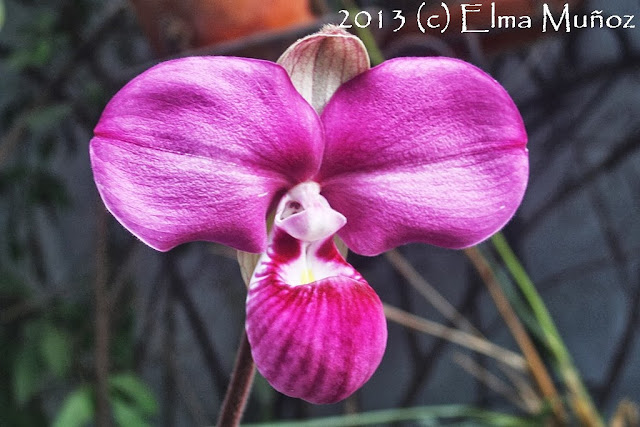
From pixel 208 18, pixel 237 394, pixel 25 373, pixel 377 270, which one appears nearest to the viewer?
pixel 237 394

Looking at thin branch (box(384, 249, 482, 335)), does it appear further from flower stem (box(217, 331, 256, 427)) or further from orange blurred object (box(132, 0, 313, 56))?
flower stem (box(217, 331, 256, 427))

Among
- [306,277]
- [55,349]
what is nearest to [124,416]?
[55,349]

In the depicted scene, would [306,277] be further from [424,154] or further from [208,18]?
[208,18]

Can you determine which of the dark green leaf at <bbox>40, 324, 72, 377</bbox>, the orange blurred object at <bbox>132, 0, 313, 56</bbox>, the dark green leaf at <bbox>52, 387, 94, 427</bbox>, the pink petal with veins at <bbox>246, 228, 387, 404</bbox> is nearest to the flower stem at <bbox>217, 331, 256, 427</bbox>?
the pink petal with veins at <bbox>246, 228, 387, 404</bbox>

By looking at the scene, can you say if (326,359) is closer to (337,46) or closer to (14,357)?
(337,46)

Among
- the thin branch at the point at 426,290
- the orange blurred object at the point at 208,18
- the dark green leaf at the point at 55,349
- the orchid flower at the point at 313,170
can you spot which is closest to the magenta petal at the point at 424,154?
the orchid flower at the point at 313,170

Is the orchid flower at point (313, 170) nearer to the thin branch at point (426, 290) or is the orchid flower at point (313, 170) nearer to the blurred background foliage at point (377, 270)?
the blurred background foliage at point (377, 270)
